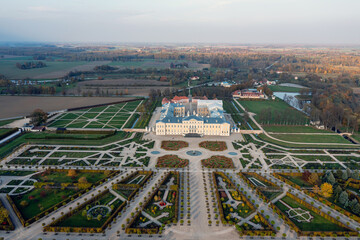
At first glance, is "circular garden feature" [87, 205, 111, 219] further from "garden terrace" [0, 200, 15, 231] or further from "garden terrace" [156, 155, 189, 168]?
"garden terrace" [156, 155, 189, 168]

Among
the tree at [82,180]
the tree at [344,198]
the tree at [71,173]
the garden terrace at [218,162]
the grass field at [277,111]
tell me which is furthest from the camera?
the grass field at [277,111]

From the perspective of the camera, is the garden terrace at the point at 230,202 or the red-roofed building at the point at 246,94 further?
the red-roofed building at the point at 246,94

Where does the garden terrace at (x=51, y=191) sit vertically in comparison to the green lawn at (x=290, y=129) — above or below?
below

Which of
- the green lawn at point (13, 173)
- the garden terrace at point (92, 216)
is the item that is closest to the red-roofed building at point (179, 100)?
the green lawn at point (13, 173)

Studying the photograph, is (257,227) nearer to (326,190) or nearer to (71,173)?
(326,190)

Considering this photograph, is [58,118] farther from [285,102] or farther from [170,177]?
[285,102]

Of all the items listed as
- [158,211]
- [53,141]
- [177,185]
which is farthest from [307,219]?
[53,141]

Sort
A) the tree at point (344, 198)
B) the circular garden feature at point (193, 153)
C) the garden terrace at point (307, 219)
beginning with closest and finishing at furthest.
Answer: the garden terrace at point (307, 219) < the tree at point (344, 198) < the circular garden feature at point (193, 153)


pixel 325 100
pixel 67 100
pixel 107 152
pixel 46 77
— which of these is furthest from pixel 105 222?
pixel 46 77

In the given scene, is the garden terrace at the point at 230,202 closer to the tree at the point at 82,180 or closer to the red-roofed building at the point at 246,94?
the tree at the point at 82,180
